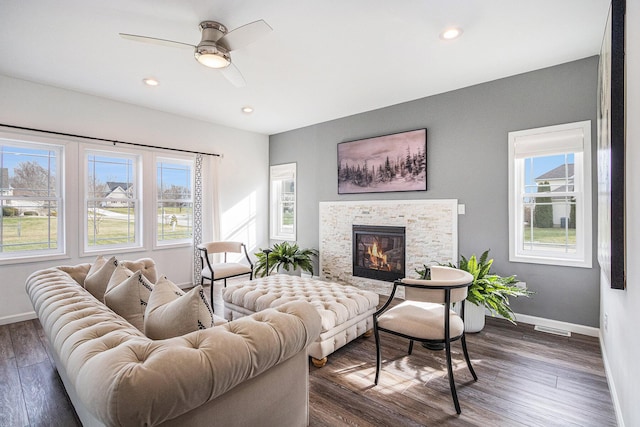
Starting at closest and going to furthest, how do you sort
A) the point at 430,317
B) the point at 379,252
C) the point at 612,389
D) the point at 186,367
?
the point at 186,367 → the point at 612,389 → the point at 430,317 → the point at 379,252

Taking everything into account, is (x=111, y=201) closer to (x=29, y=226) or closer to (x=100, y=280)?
(x=29, y=226)

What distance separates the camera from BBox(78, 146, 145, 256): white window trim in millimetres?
3984

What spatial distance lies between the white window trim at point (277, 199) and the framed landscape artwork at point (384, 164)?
1.10 metres

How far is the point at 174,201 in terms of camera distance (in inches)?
195

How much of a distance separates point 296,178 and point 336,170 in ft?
3.10

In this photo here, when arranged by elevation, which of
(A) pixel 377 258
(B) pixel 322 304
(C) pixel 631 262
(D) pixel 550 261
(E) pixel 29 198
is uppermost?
(E) pixel 29 198

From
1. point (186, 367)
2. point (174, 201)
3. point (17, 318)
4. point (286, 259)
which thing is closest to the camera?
point (186, 367)

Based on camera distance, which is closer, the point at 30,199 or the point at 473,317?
the point at 473,317

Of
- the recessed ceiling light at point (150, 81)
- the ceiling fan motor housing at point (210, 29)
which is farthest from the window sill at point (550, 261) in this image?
the recessed ceiling light at point (150, 81)

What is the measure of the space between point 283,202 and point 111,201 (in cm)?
285

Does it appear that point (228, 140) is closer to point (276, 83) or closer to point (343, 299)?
point (276, 83)

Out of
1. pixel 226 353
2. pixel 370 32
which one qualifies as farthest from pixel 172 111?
pixel 226 353

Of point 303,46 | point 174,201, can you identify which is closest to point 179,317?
point 303,46

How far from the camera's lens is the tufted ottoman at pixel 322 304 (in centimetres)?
253
